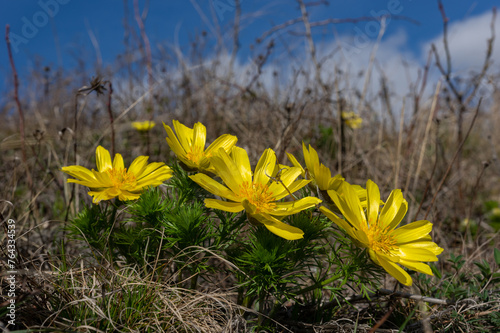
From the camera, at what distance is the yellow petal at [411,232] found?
116cm

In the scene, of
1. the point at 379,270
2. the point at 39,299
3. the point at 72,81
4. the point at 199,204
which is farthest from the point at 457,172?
the point at 72,81

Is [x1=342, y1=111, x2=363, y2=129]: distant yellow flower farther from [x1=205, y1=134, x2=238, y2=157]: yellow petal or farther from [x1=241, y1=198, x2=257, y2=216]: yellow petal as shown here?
[x1=241, y1=198, x2=257, y2=216]: yellow petal

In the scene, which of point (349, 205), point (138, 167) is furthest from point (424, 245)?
point (138, 167)

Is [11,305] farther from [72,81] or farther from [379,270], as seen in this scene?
[72,81]

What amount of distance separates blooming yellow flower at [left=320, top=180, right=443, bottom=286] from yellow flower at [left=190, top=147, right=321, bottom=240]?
12 centimetres

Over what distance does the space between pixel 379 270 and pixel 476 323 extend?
61 centimetres

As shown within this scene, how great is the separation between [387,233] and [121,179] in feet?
2.91

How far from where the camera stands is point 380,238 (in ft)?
3.63

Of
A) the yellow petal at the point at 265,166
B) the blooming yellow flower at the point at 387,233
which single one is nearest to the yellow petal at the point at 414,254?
the blooming yellow flower at the point at 387,233

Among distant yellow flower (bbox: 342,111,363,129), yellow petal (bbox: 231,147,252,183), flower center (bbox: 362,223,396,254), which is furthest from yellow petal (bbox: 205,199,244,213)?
distant yellow flower (bbox: 342,111,363,129)

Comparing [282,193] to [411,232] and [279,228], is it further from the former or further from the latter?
[411,232]

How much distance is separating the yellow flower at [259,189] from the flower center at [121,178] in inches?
13.2

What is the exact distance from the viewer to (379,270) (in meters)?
1.09

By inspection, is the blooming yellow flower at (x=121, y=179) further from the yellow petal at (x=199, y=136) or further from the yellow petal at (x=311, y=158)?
the yellow petal at (x=311, y=158)
